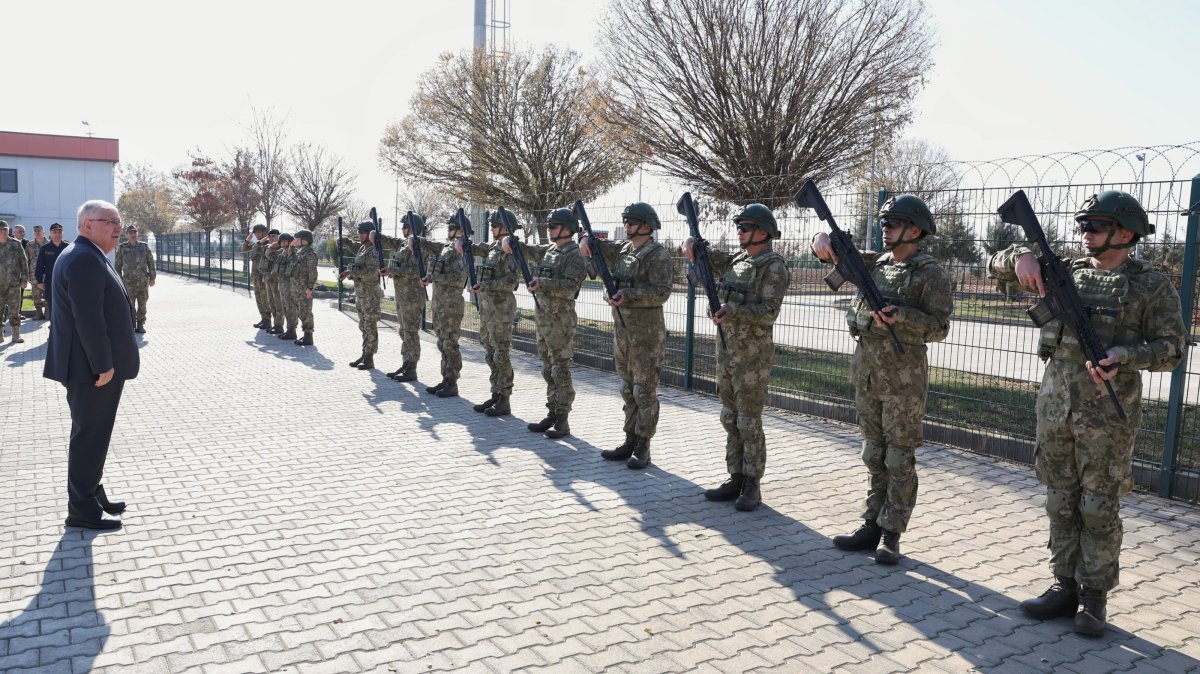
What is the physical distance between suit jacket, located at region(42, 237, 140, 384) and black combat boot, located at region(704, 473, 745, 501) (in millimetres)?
4161

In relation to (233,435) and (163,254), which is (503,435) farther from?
(163,254)

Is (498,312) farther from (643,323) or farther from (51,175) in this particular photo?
(51,175)

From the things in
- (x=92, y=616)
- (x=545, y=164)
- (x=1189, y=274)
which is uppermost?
(x=545, y=164)

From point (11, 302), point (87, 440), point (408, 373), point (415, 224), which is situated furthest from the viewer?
point (11, 302)

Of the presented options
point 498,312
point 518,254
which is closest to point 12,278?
point 498,312

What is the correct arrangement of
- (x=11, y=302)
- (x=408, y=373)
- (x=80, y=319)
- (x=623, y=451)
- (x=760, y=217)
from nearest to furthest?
(x=80, y=319)
(x=760, y=217)
(x=623, y=451)
(x=408, y=373)
(x=11, y=302)

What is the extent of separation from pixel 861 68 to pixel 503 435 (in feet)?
28.1

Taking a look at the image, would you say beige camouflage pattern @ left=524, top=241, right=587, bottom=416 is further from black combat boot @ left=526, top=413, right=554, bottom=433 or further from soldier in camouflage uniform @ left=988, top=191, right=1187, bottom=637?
soldier in camouflage uniform @ left=988, top=191, right=1187, bottom=637

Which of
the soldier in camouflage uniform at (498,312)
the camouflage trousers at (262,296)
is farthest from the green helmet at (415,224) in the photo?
the camouflage trousers at (262,296)

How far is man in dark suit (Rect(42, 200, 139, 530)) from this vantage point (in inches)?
203

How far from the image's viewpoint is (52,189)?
4756cm

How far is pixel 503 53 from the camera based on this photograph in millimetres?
20734

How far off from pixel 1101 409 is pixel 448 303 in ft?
25.2

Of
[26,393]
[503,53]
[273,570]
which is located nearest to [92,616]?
[273,570]
